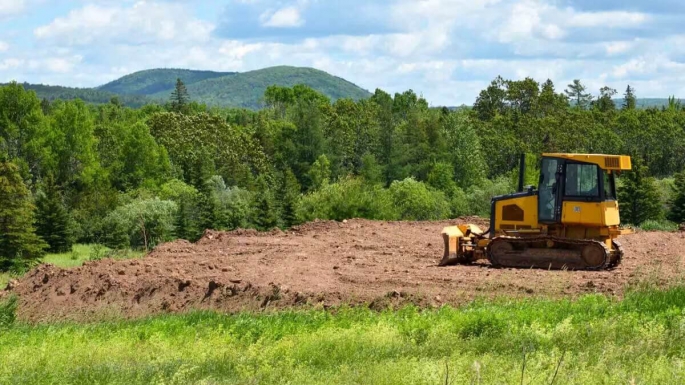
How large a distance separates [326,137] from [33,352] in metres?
86.8

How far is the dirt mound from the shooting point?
1723cm

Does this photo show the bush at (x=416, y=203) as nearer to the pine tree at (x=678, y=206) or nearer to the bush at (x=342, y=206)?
the bush at (x=342, y=206)

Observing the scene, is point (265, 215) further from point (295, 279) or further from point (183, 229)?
point (295, 279)

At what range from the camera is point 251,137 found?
9775cm

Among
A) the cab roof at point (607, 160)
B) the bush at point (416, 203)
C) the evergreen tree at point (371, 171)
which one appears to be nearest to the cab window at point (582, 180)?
the cab roof at point (607, 160)

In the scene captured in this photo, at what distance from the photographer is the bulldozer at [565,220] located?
19594mm

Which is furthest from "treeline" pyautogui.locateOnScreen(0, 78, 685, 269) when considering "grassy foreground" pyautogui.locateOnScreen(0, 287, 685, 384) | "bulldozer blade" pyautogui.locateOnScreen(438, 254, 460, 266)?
"grassy foreground" pyautogui.locateOnScreen(0, 287, 685, 384)

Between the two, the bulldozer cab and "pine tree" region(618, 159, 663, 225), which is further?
"pine tree" region(618, 159, 663, 225)

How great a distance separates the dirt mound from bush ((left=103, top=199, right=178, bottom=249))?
33.6m

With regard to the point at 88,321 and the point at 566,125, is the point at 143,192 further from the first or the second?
the point at 88,321

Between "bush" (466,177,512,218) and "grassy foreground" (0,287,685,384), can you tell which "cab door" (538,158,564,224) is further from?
"bush" (466,177,512,218)

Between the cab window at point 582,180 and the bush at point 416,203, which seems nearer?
the cab window at point 582,180

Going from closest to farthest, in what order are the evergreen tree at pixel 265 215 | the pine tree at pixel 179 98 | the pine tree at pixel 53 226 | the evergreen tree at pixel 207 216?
the evergreen tree at pixel 265 215 → the evergreen tree at pixel 207 216 → the pine tree at pixel 53 226 → the pine tree at pixel 179 98

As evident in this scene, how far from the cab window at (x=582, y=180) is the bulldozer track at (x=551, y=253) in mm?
1018
